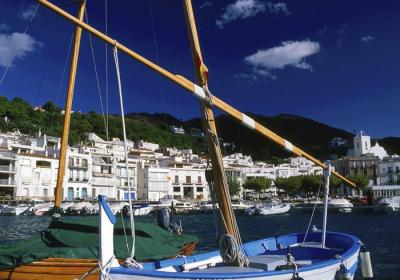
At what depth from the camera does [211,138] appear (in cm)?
1006

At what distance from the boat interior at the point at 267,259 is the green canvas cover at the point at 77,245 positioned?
1.87 metres

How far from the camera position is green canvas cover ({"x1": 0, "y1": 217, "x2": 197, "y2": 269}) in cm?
1091

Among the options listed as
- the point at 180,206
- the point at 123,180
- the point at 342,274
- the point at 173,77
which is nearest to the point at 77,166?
the point at 123,180

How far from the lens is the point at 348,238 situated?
14.1 metres

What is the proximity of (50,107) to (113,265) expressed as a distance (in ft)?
485

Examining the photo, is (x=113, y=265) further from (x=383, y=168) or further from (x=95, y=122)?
(x=95, y=122)

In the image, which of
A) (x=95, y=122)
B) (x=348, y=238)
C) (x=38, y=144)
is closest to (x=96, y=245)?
(x=348, y=238)

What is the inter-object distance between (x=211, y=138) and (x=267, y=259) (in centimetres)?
354

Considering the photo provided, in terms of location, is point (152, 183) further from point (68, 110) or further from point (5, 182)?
point (68, 110)

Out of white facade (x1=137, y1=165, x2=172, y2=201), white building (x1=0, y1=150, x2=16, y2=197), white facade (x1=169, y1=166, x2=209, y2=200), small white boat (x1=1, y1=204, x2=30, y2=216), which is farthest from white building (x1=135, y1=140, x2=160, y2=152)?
small white boat (x1=1, y1=204, x2=30, y2=216)

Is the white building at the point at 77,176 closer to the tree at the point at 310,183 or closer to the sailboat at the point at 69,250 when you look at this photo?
the tree at the point at 310,183

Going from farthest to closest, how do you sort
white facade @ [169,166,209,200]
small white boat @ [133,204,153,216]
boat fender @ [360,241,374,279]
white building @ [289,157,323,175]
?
white building @ [289,157,323,175]
white facade @ [169,166,209,200]
small white boat @ [133,204,153,216]
boat fender @ [360,241,374,279]

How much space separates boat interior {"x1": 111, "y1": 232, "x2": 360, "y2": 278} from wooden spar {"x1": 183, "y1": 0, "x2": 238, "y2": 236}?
120 cm

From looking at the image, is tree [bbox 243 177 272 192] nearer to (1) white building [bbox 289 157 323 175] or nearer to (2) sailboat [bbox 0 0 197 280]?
(1) white building [bbox 289 157 323 175]
